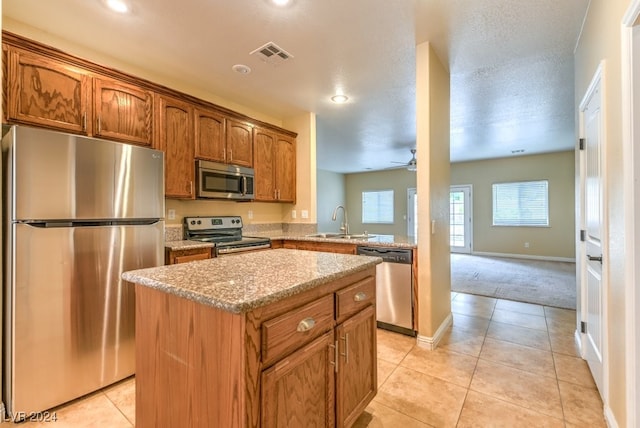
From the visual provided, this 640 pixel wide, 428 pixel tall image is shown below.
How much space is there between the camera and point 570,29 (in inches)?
88.0

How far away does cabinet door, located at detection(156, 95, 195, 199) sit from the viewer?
2705 millimetres

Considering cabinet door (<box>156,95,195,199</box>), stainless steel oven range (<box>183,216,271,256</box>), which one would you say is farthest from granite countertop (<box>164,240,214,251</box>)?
cabinet door (<box>156,95,195,199</box>)

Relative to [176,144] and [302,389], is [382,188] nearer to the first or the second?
[176,144]

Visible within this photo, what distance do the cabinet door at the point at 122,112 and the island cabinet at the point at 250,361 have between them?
1778 millimetres

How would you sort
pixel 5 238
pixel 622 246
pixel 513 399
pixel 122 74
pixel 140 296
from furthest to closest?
pixel 122 74 → pixel 513 399 → pixel 5 238 → pixel 622 246 → pixel 140 296

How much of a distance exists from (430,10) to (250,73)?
170 centimetres

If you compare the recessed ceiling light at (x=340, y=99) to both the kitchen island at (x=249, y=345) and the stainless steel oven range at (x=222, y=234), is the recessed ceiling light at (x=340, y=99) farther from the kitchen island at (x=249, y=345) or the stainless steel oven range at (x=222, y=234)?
the kitchen island at (x=249, y=345)

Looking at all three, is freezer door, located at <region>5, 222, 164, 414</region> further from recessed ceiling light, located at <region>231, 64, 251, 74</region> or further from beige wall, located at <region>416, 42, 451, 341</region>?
beige wall, located at <region>416, 42, 451, 341</region>

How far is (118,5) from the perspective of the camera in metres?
1.90

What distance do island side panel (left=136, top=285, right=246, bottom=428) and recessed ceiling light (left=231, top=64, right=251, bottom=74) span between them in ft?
7.44

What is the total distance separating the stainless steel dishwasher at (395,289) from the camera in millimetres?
2738

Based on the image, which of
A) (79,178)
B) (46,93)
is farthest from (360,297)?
(46,93)

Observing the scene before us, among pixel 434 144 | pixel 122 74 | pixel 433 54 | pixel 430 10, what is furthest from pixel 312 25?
pixel 122 74

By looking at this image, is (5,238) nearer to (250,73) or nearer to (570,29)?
(250,73)
